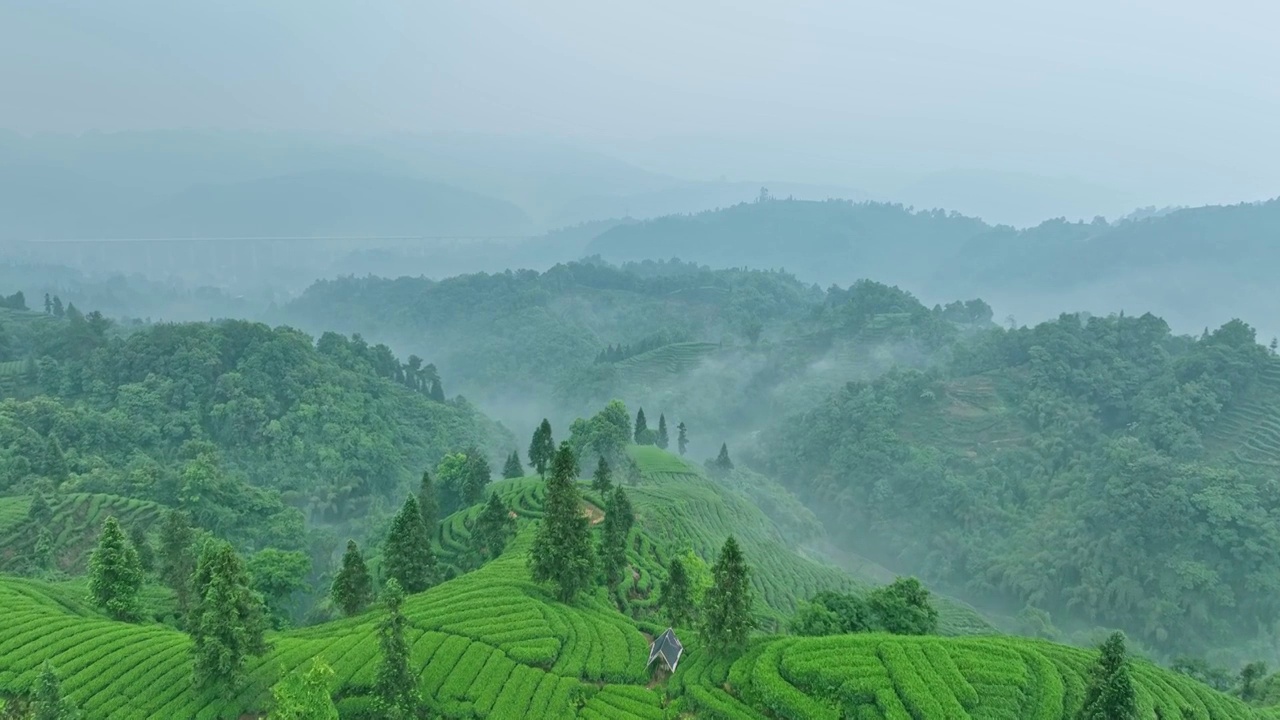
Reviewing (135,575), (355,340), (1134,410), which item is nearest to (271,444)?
(355,340)

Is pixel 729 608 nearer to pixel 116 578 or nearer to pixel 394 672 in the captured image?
pixel 394 672

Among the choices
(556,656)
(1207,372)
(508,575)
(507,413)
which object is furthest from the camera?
(507,413)

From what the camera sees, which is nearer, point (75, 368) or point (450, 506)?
point (450, 506)

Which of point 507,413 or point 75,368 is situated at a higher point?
point 75,368

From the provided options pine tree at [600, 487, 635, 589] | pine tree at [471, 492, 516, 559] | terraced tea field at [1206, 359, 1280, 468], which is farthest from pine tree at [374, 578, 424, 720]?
terraced tea field at [1206, 359, 1280, 468]

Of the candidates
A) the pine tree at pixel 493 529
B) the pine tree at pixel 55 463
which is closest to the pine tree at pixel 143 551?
the pine tree at pixel 493 529

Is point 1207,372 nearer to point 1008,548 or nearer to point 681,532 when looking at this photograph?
point 1008,548
